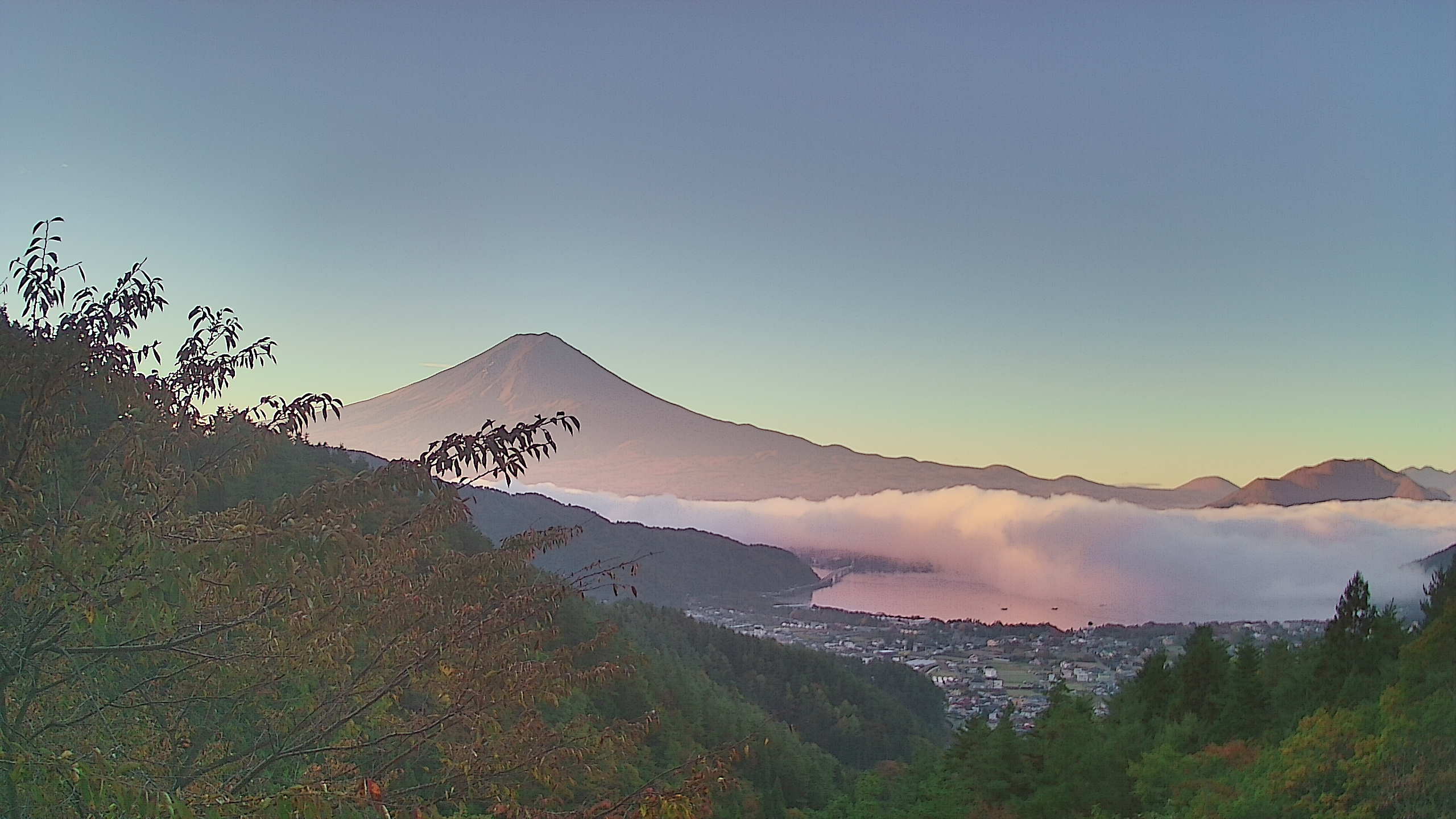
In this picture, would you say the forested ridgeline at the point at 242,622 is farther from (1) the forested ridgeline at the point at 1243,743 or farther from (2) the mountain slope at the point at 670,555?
(2) the mountain slope at the point at 670,555

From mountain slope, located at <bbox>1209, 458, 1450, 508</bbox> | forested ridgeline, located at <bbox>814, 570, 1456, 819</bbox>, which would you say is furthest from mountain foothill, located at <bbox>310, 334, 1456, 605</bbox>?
forested ridgeline, located at <bbox>814, 570, 1456, 819</bbox>

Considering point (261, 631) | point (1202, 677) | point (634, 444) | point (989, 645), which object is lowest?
point (989, 645)

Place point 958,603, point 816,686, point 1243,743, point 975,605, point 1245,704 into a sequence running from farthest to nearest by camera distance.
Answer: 1. point 958,603
2. point 975,605
3. point 816,686
4. point 1245,704
5. point 1243,743

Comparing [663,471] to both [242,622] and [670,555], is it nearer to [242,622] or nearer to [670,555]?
[670,555]

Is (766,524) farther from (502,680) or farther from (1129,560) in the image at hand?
(502,680)

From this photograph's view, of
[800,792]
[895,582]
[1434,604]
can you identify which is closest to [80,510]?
[1434,604]

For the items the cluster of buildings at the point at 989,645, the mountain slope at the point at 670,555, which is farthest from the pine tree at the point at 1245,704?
the mountain slope at the point at 670,555

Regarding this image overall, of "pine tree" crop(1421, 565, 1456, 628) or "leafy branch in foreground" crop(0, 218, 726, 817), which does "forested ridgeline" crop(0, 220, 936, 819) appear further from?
"pine tree" crop(1421, 565, 1456, 628)

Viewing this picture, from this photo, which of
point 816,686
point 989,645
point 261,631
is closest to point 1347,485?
point 989,645
